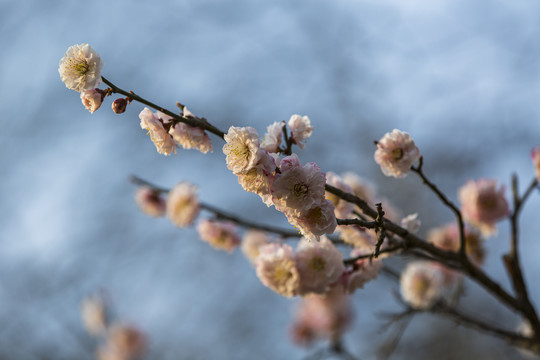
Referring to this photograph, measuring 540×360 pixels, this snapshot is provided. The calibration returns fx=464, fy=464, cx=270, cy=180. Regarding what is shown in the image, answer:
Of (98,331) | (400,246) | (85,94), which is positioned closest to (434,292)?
(400,246)

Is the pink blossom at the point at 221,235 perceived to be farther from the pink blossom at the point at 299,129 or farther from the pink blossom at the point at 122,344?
the pink blossom at the point at 122,344

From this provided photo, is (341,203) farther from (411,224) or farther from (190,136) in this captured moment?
(190,136)

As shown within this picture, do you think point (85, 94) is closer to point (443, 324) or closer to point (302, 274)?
point (302, 274)

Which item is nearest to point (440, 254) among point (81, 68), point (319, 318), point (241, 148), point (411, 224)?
point (411, 224)

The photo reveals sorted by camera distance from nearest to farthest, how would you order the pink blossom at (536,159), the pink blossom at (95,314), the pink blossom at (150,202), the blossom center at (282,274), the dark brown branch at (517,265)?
the blossom center at (282,274) < the dark brown branch at (517,265) < the pink blossom at (536,159) < the pink blossom at (150,202) < the pink blossom at (95,314)

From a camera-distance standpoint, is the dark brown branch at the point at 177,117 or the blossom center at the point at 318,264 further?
the blossom center at the point at 318,264

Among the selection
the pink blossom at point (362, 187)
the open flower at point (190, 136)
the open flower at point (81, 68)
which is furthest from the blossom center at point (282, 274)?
the open flower at point (81, 68)
